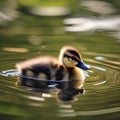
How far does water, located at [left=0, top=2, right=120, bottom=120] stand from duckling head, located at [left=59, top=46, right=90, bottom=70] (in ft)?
0.20

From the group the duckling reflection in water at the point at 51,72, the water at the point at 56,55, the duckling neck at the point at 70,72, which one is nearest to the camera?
the water at the point at 56,55

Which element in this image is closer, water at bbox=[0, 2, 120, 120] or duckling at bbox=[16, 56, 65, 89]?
water at bbox=[0, 2, 120, 120]

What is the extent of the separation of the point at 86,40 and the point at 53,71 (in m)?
0.80

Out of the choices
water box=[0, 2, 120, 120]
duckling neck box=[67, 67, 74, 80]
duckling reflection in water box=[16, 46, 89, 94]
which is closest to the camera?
water box=[0, 2, 120, 120]

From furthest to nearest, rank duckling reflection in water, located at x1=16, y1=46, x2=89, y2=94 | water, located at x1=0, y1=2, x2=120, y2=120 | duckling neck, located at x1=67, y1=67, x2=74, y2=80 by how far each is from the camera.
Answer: duckling neck, located at x1=67, y1=67, x2=74, y2=80
duckling reflection in water, located at x1=16, y1=46, x2=89, y2=94
water, located at x1=0, y1=2, x2=120, y2=120

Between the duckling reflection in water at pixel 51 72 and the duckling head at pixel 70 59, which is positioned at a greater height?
the duckling head at pixel 70 59

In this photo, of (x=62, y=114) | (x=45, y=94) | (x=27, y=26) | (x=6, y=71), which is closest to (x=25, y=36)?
(x=27, y=26)

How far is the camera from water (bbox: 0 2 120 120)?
159cm

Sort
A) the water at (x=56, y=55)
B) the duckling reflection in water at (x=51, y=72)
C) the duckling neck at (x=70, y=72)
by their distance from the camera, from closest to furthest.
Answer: the water at (x=56, y=55), the duckling reflection in water at (x=51, y=72), the duckling neck at (x=70, y=72)

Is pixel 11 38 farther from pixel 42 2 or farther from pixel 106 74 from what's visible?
pixel 42 2

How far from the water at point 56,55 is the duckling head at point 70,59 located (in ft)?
0.20

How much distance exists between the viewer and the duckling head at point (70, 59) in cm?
217

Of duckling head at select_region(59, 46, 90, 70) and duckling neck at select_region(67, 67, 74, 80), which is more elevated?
duckling head at select_region(59, 46, 90, 70)

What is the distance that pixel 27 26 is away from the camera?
3.19 m
